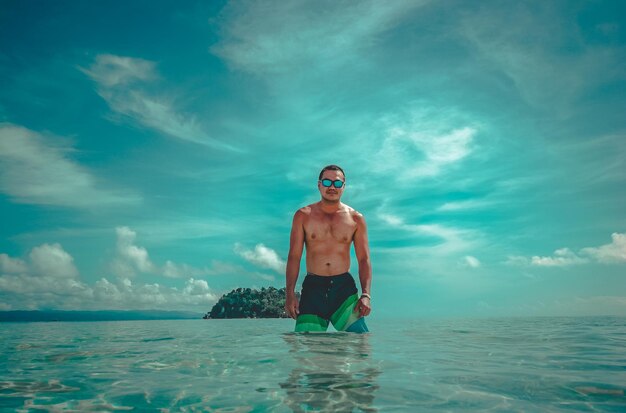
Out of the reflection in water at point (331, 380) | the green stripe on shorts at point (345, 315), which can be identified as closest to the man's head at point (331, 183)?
the green stripe on shorts at point (345, 315)

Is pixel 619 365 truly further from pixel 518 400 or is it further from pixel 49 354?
pixel 49 354

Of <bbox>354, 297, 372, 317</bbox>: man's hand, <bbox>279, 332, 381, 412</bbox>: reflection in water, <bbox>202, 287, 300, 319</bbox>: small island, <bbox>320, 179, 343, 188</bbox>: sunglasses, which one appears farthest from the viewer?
<bbox>202, 287, 300, 319</bbox>: small island

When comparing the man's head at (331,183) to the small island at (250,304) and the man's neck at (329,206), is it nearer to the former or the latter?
the man's neck at (329,206)

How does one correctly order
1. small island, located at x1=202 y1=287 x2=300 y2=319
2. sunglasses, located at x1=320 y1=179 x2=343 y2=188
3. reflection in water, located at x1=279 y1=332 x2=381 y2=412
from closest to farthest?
reflection in water, located at x1=279 y1=332 x2=381 y2=412
sunglasses, located at x1=320 y1=179 x2=343 y2=188
small island, located at x1=202 y1=287 x2=300 y2=319

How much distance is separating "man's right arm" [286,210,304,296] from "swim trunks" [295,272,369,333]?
0.33 m

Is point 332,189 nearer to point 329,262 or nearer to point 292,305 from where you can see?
point 329,262

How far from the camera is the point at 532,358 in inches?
203

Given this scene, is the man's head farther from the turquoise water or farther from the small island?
the small island

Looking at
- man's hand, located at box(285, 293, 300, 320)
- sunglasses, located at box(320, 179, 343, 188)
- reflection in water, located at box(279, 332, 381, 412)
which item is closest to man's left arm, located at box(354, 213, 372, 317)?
sunglasses, located at box(320, 179, 343, 188)

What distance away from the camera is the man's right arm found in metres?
7.82

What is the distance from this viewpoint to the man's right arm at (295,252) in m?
7.82

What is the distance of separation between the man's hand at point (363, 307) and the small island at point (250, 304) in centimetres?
11565

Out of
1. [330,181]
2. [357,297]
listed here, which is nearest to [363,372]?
[357,297]

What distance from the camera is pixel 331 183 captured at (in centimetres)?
780
